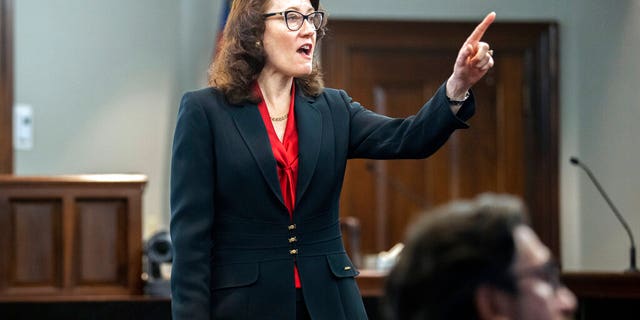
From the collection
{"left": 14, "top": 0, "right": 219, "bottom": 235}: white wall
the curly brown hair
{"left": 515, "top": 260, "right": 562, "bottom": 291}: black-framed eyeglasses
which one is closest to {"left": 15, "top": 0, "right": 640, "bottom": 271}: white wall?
{"left": 14, "top": 0, "right": 219, "bottom": 235}: white wall

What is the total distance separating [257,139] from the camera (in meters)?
2.45

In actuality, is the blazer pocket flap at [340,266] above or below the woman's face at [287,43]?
below

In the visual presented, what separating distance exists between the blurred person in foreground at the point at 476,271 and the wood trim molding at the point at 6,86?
5106 mm

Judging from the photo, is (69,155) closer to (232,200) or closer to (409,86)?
(409,86)

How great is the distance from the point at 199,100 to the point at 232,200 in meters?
0.23

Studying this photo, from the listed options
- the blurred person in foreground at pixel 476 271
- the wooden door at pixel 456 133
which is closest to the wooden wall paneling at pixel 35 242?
the wooden door at pixel 456 133

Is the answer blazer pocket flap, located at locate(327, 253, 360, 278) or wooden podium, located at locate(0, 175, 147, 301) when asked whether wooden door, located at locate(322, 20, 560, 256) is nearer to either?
wooden podium, located at locate(0, 175, 147, 301)

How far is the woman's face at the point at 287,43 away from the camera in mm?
2512

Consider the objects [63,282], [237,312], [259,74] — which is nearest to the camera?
[237,312]

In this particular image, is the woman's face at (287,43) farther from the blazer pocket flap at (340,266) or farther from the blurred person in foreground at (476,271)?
the blurred person in foreground at (476,271)

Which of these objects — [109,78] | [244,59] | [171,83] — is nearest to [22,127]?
[109,78]

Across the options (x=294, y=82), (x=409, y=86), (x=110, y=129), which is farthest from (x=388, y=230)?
(x=294, y=82)

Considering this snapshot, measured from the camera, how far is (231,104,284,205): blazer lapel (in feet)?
7.93

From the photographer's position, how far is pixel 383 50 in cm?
741
